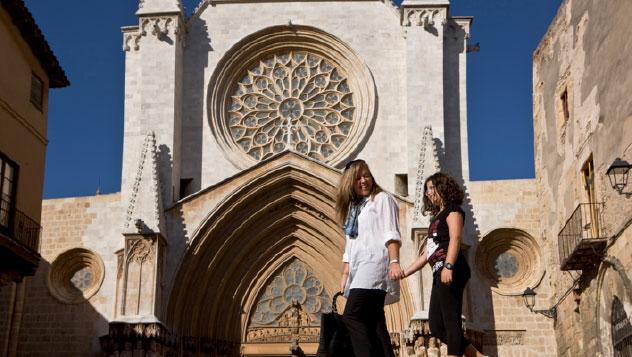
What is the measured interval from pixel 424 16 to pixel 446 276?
16.5 metres

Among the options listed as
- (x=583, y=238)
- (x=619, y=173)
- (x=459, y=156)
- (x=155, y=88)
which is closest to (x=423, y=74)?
(x=459, y=156)

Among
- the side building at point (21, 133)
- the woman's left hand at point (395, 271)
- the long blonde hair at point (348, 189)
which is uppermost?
the side building at point (21, 133)

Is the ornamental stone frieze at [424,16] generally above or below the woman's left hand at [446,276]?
above

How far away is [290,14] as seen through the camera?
24375mm

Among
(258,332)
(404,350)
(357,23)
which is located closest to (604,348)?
(404,350)

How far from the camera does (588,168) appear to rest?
16766 mm

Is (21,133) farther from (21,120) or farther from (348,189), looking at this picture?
(348,189)

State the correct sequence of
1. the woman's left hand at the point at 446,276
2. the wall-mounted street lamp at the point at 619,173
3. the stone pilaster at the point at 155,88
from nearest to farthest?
the woman's left hand at the point at 446,276
the wall-mounted street lamp at the point at 619,173
the stone pilaster at the point at 155,88

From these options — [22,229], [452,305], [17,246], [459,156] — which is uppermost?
[459,156]

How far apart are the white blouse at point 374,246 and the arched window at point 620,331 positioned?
8354mm

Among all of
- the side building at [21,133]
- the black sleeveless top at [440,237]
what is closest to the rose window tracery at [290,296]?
the side building at [21,133]

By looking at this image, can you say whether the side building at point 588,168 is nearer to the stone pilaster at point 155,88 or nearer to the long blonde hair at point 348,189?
the long blonde hair at point 348,189

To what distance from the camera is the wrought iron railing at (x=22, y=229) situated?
17312mm

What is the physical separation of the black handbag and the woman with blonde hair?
0.20 ft
